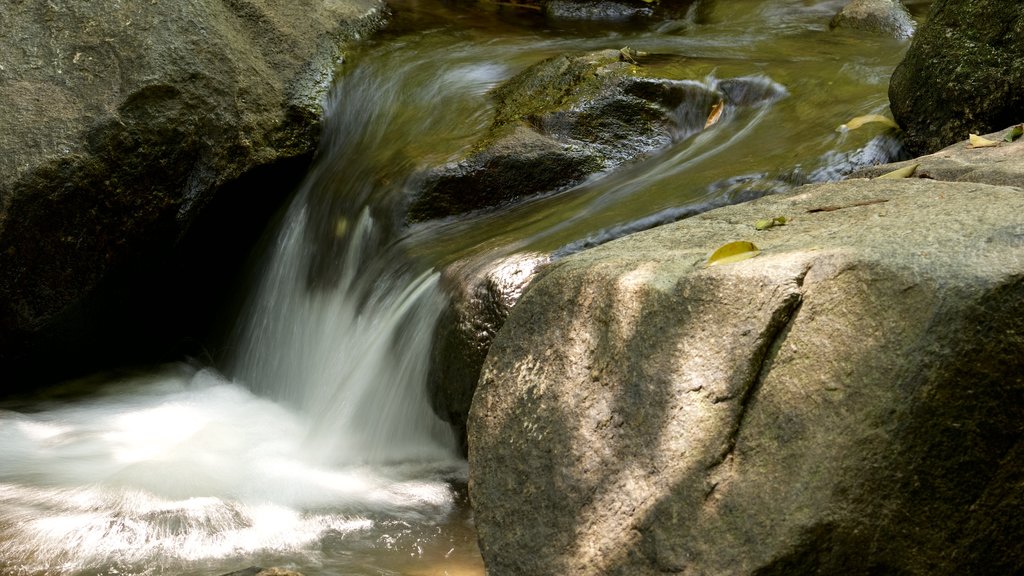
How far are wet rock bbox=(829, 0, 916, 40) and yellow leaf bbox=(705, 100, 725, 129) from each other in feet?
7.03

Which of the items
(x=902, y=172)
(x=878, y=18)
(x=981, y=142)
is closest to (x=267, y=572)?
(x=902, y=172)

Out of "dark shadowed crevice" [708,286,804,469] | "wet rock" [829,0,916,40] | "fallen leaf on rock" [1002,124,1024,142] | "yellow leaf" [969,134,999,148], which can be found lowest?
"dark shadowed crevice" [708,286,804,469]

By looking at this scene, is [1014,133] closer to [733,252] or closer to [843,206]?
[843,206]

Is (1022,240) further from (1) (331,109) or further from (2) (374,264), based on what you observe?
(1) (331,109)

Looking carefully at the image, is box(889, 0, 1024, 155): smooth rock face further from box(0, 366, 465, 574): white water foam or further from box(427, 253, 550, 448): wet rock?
box(0, 366, 465, 574): white water foam

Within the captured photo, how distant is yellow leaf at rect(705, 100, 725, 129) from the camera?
17.5 feet

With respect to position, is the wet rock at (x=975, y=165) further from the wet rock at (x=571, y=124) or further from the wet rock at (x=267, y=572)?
the wet rock at (x=267, y=572)

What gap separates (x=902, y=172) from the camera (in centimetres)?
323

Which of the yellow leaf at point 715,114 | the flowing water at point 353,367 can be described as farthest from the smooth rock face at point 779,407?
the yellow leaf at point 715,114

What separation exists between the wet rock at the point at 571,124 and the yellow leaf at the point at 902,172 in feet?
6.27

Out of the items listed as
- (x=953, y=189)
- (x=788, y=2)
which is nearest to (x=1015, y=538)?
(x=953, y=189)

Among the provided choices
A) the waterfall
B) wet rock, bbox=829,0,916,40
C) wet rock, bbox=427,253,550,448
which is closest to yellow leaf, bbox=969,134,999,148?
wet rock, bbox=427,253,550,448

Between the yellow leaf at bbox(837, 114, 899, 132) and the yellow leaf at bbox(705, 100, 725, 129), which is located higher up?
the yellow leaf at bbox(705, 100, 725, 129)

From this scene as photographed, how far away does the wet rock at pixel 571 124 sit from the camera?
4.84 m
